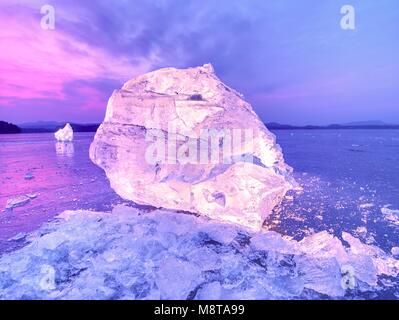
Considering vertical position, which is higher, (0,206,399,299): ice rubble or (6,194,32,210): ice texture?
(6,194,32,210): ice texture

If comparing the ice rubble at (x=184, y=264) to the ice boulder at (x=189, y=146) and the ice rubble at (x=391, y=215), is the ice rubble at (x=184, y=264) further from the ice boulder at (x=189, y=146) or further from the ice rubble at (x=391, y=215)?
the ice rubble at (x=391, y=215)

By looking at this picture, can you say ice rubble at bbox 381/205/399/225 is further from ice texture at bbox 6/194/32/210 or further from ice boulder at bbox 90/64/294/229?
ice texture at bbox 6/194/32/210

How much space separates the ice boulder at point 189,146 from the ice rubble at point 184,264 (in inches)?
20.6

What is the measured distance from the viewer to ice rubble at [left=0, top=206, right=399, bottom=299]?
195 centimetres

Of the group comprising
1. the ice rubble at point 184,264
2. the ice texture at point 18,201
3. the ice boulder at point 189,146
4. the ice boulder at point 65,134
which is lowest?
the ice rubble at point 184,264

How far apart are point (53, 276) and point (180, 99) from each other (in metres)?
2.29

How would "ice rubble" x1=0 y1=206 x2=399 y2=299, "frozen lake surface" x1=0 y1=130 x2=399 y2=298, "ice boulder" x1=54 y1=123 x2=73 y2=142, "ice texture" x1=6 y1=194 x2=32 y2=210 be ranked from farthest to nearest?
"ice boulder" x1=54 y1=123 x2=73 y2=142
"ice texture" x1=6 y1=194 x2=32 y2=210
"frozen lake surface" x1=0 y1=130 x2=399 y2=298
"ice rubble" x1=0 y1=206 x2=399 y2=299

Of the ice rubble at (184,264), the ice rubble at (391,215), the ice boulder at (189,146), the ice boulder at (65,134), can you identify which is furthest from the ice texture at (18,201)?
the ice boulder at (65,134)

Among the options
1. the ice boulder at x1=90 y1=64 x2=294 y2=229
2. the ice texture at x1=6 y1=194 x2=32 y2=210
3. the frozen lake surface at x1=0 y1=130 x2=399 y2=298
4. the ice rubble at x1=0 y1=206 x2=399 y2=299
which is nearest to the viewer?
the ice rubble at x1=0 y1=206 x2=399 y2=299

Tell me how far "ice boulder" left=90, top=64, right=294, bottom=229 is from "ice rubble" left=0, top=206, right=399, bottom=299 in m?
0.52

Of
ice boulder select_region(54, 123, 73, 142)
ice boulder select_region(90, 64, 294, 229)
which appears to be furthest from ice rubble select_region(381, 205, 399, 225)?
ice boulder select_region(54, 123, 73, 142)

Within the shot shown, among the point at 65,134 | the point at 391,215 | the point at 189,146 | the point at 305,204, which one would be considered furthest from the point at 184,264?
the point at 65,134

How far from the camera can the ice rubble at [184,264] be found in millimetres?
1946

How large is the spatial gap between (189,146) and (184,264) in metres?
1.60
